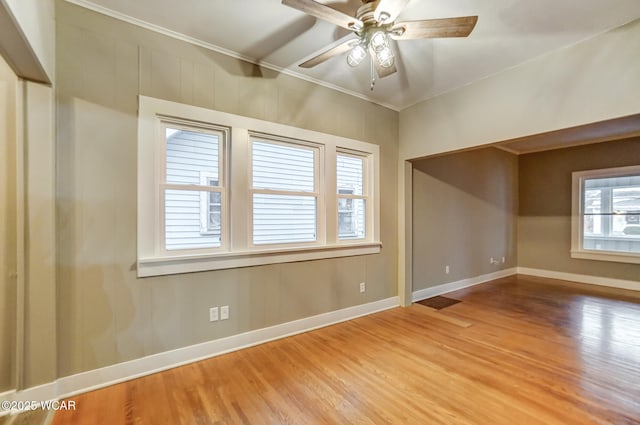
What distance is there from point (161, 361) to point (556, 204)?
7.32 m

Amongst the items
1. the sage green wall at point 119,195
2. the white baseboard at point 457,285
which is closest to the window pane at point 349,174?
the sage green wall at point 119,195

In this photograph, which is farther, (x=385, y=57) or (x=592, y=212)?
(x=592, y=212)

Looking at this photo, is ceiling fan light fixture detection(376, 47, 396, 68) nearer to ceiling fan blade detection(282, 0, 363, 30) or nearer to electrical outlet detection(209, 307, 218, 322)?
ceiling fan blade detection(282, 0, 363, 30)

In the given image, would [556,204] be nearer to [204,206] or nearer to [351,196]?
[351,196]

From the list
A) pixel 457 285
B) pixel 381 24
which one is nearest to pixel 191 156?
pixel 381 24

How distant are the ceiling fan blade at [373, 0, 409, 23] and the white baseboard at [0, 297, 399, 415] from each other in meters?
2.84

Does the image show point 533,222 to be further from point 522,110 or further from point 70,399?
point 70,399

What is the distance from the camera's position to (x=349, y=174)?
3.66 m

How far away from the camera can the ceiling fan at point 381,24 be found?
64.1 inches

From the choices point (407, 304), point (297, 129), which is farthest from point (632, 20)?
point (407, 304)

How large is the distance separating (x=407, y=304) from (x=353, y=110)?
2820 millimetres

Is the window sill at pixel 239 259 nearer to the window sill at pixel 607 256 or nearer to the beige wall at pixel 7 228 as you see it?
the beige wall at pixel 7 228

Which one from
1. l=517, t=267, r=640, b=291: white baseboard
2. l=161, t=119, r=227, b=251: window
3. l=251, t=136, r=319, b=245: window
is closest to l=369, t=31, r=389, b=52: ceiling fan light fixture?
l=251, t=136, r=319, b=245: window

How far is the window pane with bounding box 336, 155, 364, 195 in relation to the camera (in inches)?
140
